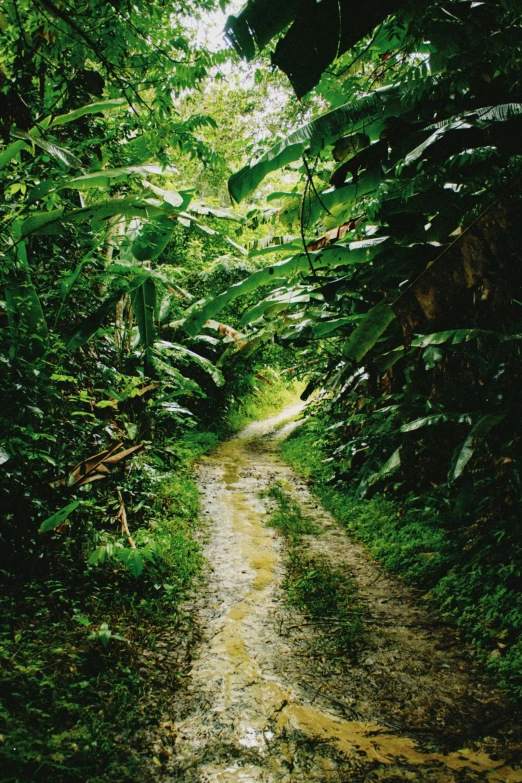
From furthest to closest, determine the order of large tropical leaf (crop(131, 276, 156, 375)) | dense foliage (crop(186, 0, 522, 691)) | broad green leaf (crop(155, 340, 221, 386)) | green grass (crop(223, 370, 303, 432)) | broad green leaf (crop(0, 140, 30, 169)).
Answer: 1. green grass (crop(223, 370, 303, 432))
2. broad green leaf (crop(155, 340, 221, 386))
3. large tropical leaf (crop(131, 276, 156, 375))
4. broad green leaf (crop(0, 140, 30, 169))
5. dense foliage (crop(186, 0, 522, 691))

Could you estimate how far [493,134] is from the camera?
239 centimetres

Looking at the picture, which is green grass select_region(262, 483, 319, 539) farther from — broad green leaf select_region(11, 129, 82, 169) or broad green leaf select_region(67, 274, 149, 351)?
broad green leaf select_region(11, 129, 82, 169)

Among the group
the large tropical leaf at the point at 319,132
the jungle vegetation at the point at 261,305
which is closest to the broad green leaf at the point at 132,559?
the jungle vegetation at the point at 261,305

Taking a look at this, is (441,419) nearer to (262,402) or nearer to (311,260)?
(311,260)

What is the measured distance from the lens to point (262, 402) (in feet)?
45.4

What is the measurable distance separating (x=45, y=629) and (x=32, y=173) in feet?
10.8

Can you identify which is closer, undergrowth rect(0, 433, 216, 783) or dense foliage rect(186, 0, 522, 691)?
dense foliage rect(186, 0, 522, 691)

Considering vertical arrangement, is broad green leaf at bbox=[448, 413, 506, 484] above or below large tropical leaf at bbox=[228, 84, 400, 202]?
below

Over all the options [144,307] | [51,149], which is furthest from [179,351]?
[51,149]

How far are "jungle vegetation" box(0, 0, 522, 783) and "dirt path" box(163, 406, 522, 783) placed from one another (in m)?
0.27

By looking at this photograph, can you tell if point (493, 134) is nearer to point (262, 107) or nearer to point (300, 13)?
point (300, 13)

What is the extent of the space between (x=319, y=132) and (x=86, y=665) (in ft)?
10.5

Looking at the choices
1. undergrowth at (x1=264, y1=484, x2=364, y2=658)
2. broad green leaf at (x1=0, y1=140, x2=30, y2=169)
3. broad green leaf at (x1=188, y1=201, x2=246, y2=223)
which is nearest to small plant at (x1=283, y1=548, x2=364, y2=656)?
undergrowth at (x1=264, y1=484, x2=364, y2=658)

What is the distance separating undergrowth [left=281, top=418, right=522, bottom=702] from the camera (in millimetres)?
2699
